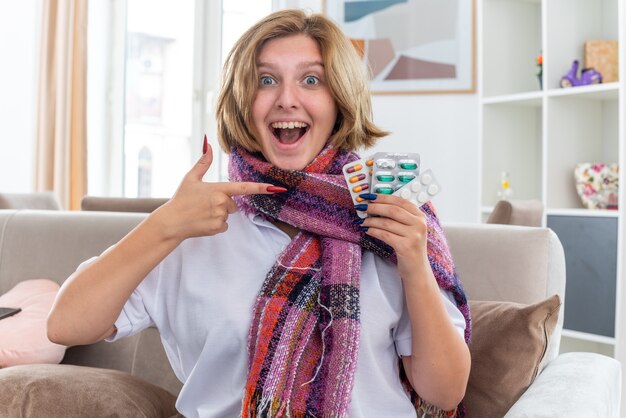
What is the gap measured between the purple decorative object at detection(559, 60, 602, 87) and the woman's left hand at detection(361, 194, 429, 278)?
83.4 inches

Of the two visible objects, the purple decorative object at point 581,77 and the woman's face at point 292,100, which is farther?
the purple decorative object at point 581,77

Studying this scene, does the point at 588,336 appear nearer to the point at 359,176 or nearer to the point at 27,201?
the point at 359,176

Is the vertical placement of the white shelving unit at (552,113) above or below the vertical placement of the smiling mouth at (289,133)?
above

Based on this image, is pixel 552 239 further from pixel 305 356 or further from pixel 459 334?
pixel 305 356

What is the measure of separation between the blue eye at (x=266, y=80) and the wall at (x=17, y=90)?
3534mm

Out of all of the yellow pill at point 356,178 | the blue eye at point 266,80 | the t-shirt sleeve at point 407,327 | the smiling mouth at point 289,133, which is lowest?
the t-shirt sleeve at point 407,327

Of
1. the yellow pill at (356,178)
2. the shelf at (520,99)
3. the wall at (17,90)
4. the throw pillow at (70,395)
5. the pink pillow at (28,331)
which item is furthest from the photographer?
the wall at (17,90)

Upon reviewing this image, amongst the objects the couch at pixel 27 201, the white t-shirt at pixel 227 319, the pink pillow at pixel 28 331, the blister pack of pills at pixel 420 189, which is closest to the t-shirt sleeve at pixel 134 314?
the white t-shirt at pixel 227 319

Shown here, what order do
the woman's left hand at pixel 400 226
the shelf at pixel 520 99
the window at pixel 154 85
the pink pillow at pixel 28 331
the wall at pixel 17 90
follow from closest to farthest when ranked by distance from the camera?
the woman's left hand at pixel 400 226, the pink pillow at pixel 28 331, the shelf at pixel 520 99, the wall at pixel 17 90, the window at pixel 154 85

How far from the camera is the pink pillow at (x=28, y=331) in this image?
2014 mm

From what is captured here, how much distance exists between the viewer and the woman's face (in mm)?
1401

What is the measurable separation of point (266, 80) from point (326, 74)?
108 millimetres

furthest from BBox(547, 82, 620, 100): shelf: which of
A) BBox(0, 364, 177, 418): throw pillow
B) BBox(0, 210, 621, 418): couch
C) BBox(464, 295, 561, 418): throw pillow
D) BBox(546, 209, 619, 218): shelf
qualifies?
BBox(0, 364, 177, 418): throw pillow

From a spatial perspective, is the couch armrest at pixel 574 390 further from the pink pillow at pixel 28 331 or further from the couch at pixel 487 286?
the pink pillow at pixel 28 331
